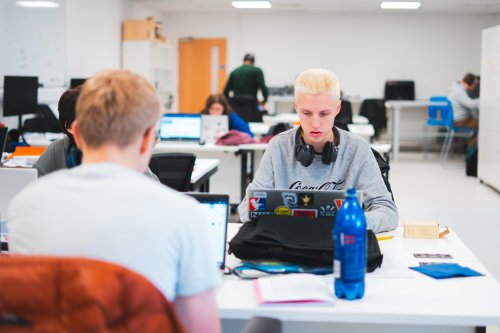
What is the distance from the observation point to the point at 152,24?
1141 centimetres

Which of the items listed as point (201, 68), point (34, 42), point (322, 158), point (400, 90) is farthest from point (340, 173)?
point (201, 68)

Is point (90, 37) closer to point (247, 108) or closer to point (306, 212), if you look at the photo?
point (247, 108)

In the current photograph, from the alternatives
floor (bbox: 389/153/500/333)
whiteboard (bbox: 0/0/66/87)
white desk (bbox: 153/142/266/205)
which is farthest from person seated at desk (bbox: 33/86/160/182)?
whiteboard (bbox: 0/0/66/87)

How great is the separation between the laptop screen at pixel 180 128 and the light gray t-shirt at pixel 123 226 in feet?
17.6

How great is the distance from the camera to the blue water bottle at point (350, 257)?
1796 millimetres

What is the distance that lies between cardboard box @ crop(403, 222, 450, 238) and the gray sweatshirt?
83mm

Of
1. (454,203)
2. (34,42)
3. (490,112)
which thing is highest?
(34,42)

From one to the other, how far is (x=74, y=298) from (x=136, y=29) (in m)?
10.7

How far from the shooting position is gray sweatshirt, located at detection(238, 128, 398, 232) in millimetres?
2697

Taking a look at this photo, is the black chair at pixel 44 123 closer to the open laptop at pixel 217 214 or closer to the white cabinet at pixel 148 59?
the white cabinet at pixel 148 59

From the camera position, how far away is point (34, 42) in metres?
8.57

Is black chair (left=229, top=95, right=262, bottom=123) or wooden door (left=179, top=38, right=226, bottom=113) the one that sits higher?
wooden door (left=179, top=38, right=226, bottom=113)

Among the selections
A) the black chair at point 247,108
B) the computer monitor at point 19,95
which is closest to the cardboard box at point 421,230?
the computer monitor at point 19,95

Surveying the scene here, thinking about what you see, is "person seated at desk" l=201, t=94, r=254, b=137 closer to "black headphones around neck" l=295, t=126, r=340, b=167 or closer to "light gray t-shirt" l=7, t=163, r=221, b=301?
"black headphones around neck" l=295, t=126, r=340, b=167
